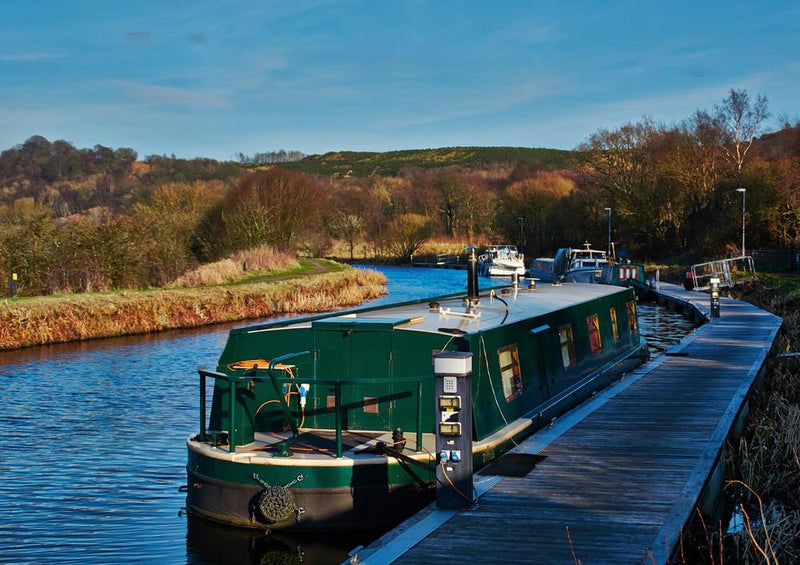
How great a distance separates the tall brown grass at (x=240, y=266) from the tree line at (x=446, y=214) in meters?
0.87

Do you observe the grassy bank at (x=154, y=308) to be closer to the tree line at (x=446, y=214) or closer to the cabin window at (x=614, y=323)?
the tree line at (x=446, y=214)

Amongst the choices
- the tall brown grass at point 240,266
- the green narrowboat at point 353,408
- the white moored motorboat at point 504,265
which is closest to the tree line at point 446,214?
the tall brown grass at point 240,266

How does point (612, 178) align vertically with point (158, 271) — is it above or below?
above

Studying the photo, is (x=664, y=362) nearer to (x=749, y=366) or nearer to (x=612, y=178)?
(x=749, y=366)

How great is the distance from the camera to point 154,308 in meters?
29.8

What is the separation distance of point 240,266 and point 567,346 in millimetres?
29485

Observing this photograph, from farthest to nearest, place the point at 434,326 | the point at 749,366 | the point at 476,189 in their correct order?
the point at 476,189
the point at 749,366
the point at 434,326

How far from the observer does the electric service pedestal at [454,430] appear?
8195 millimetres

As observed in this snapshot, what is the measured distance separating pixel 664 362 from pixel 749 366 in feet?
5.25

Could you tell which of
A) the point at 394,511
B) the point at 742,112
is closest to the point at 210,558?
the point at 394,511

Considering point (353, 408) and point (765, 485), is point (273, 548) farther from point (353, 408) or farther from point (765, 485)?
point (765, 485)

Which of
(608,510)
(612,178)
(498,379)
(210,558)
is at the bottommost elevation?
(210,558)

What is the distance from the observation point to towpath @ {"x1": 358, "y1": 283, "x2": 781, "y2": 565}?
718 cm

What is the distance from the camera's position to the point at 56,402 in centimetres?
1728
